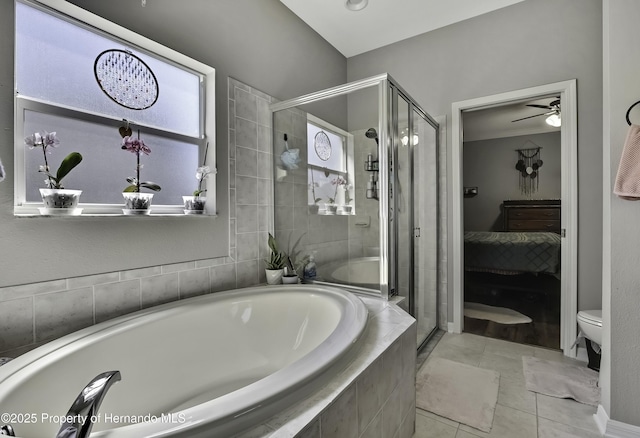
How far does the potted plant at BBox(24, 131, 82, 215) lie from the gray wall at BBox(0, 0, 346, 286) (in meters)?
0.07

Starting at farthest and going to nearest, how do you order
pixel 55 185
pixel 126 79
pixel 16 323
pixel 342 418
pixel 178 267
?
pixel 178 267 → pixel 126 79 → pixel 55 185 → pixel 16 323 → pixel 342 418

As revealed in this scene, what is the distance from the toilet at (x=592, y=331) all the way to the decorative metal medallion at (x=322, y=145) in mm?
2004

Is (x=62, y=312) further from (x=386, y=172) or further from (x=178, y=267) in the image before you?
(x=386, y=172)

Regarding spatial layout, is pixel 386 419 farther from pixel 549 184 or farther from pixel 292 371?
pixel 549 184

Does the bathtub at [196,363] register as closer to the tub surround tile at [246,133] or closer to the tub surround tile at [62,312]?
the tub surround tile at [62,312]

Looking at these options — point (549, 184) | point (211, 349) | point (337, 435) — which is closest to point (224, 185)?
point (211, 349)

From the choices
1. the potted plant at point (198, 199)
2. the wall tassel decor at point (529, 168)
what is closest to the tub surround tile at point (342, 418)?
the potted plant at point (198, 199)

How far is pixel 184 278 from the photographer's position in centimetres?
173

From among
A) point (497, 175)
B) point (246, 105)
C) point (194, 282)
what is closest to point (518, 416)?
point (194, 282)

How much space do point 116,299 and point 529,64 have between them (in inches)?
128

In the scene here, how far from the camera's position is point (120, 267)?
1466 mm

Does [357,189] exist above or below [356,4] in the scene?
below

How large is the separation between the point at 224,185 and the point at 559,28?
277 cm

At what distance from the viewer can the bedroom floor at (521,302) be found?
2.66m
